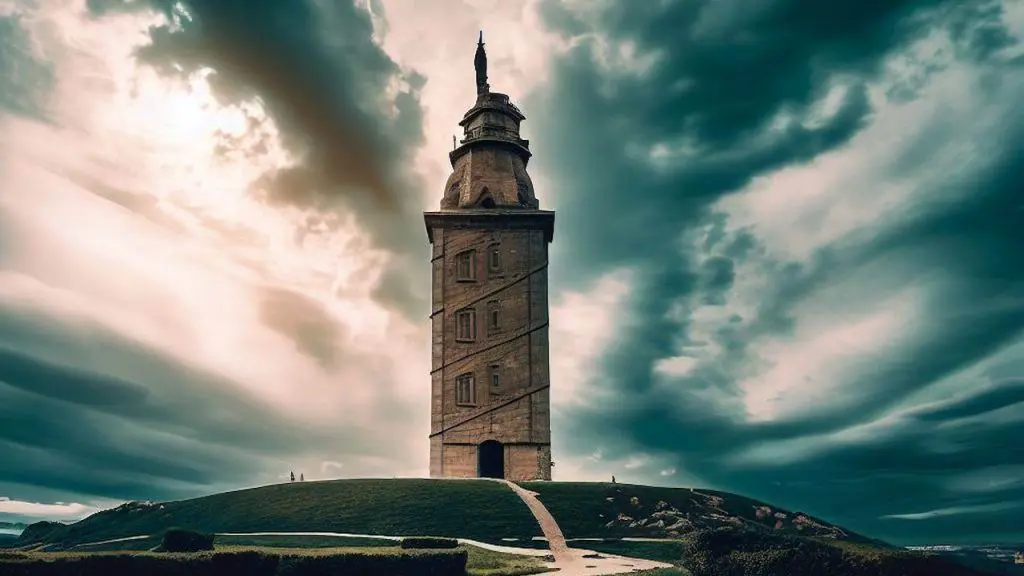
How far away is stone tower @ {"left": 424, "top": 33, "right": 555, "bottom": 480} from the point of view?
168 ft

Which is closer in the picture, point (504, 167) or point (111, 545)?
point (111, 545)

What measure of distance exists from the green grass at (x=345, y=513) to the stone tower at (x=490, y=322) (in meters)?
8.88

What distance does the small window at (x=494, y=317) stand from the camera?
53.5 metres

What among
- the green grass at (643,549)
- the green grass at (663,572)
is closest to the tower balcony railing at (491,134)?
the green grass at (643,549)

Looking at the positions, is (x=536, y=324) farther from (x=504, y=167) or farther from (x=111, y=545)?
(x=111, y=545)

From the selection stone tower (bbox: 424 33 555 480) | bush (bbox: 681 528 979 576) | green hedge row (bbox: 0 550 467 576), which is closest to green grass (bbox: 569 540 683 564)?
bush (bbox: 681 528 979 576)

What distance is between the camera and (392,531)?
114 ft

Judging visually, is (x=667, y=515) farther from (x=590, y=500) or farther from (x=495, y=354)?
(x=495, y=354)

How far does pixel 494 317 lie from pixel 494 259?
4012 mm

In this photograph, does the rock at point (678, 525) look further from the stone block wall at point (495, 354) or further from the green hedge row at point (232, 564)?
the green hedge row at point (232, 564)

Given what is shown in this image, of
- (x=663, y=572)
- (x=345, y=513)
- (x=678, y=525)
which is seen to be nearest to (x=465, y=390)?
(x=345, y=513)

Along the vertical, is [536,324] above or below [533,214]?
below

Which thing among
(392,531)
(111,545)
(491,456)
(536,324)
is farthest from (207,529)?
(536,324)

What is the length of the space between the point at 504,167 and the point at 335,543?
32574 millimetres
